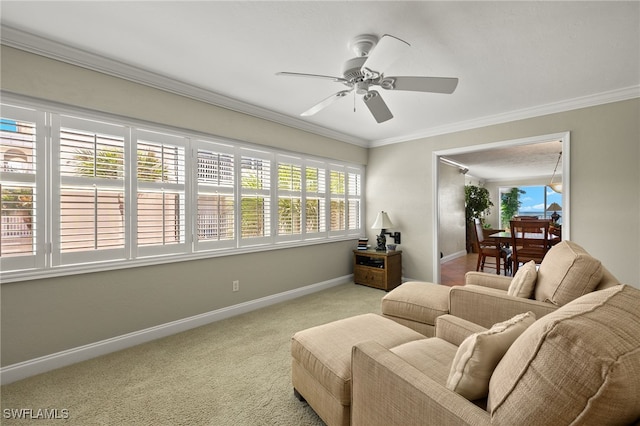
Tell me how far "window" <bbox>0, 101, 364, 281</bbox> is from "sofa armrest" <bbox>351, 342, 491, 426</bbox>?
7.65 feet

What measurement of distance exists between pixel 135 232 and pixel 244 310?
1.49 meters

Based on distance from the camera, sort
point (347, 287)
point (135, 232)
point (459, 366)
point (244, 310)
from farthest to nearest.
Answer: point (347, 287) → point (244, 310) → point (135, 232) → point (459, 366)

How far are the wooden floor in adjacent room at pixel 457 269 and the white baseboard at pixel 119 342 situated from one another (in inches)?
124

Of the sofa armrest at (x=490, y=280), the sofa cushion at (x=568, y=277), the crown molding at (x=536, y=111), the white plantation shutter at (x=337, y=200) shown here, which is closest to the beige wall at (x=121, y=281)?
the white plantation shutter at (x=337, y=200)

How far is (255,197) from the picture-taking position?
12.0 feet

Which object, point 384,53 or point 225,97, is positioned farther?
point 225,97

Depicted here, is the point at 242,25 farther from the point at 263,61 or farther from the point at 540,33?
the point at 540,33

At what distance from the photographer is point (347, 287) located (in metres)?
4.59

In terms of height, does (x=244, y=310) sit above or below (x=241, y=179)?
below

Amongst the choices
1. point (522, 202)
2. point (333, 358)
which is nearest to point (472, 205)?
point (522, 202)

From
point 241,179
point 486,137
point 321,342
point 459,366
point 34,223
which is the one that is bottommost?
point 321,342

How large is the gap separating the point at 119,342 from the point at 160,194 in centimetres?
A: 136

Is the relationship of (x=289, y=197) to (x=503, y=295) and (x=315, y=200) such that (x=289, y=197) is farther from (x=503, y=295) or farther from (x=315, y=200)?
(x=503, y=295)

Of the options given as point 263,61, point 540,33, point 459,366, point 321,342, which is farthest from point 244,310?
point 540,33
